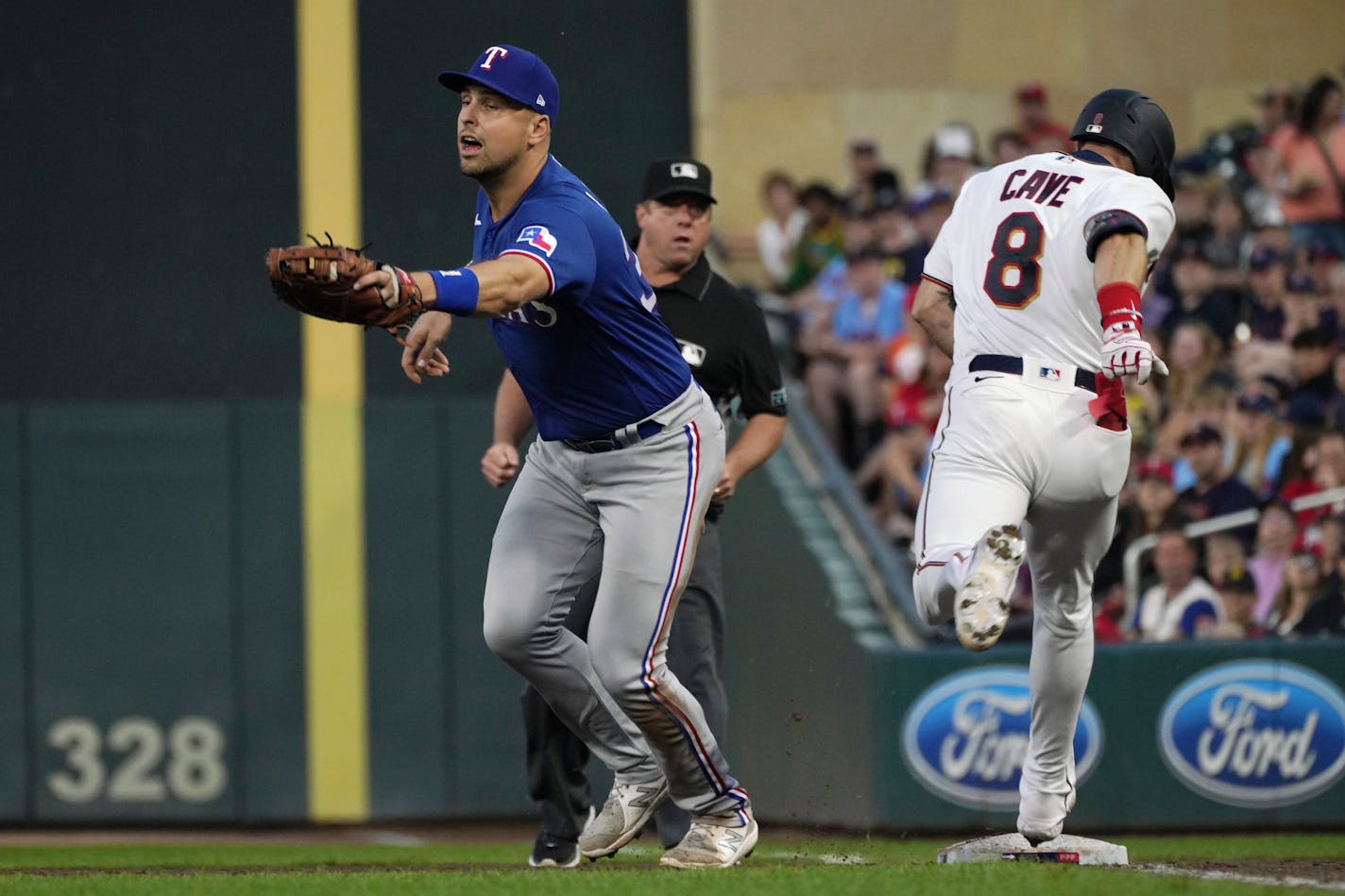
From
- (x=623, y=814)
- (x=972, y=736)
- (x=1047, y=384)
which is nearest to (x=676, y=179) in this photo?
(x=1047, y=384)

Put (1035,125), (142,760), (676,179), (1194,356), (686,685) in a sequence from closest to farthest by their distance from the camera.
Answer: (686,685) < (676,179) < (1194,356) < (142,760) < (1035,125)

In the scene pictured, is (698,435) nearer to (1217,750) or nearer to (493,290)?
(493,290)

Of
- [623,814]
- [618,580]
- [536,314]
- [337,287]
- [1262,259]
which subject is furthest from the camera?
[1262,259]

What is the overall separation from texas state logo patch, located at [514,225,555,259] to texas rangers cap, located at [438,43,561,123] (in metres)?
0.43

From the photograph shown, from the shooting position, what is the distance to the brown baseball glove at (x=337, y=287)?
429 centimetres

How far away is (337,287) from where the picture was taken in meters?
4.32

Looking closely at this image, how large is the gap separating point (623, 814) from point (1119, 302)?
79.9 inches

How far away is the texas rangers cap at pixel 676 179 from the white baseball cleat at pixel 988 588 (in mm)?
2027

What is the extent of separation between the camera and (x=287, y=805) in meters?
10.0

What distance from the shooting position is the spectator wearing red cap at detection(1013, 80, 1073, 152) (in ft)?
38.2

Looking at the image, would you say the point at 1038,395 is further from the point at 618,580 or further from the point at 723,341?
the point at 723,341

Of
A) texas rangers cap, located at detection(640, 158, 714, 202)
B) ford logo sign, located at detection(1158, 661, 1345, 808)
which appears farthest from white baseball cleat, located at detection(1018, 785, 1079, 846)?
ford logo sign, located at detection(1158, 661, 1345, 808)

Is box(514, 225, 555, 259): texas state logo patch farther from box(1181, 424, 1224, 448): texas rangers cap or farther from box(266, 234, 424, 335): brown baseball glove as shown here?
box(1181, 424, 1224, 448): texas rangers cap

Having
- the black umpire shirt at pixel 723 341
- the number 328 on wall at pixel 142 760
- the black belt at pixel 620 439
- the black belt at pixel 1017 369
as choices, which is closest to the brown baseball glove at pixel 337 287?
the black belt at pixel 620 439
